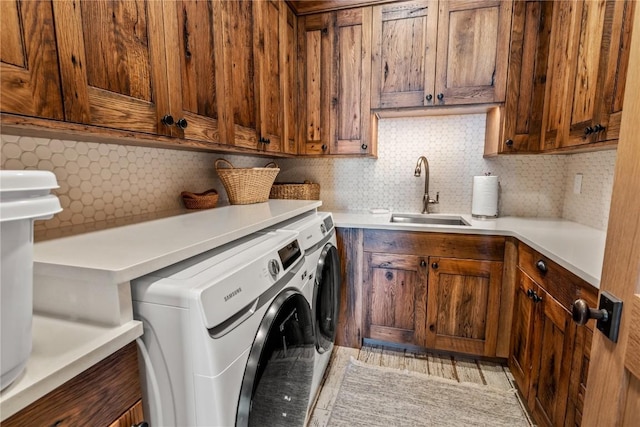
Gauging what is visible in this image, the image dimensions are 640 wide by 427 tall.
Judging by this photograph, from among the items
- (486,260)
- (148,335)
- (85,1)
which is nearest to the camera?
(148,335)

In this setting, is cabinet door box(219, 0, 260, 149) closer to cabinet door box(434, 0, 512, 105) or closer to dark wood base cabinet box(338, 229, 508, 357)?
dark wood base cabinet box(338, 229, 508, 357)

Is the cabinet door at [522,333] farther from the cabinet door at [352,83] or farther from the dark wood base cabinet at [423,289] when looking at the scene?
the cabinet door at [352,83]

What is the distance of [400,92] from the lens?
204 cm

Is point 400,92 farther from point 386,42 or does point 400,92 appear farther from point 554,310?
point 554,310

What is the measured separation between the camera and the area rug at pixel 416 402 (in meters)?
1.51

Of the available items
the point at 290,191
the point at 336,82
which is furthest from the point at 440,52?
the point at 290,191

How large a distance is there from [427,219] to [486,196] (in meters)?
0.43

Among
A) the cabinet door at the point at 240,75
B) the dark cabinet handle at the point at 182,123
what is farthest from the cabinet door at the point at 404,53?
the dark cabinet handle at the point at 182,123

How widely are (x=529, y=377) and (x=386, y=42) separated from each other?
2.08 m

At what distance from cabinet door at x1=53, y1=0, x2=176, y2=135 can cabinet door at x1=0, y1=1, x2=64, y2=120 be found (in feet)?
0.08

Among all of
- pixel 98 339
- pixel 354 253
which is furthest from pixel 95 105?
pixel 354 253

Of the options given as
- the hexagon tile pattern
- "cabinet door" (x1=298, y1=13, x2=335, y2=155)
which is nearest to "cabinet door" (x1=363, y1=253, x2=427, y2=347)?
"cabinet door" (x1=298, y1=13, x2=335, y2=155)

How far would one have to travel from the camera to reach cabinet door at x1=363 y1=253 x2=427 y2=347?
1.94 m

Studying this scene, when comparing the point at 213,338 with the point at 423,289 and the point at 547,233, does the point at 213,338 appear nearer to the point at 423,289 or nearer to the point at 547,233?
the point at 423,289
